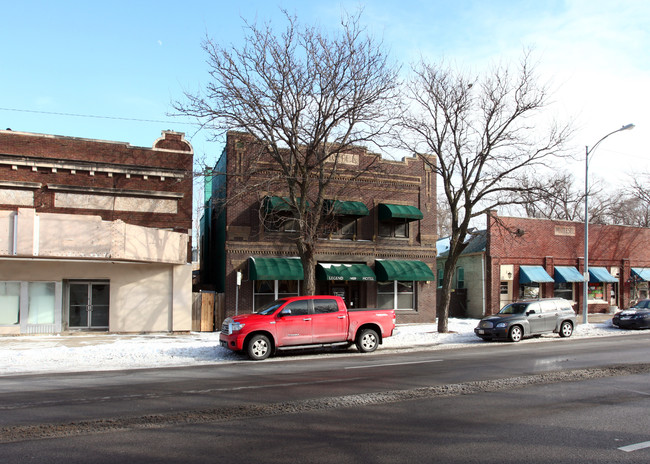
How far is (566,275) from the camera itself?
100.0 feet

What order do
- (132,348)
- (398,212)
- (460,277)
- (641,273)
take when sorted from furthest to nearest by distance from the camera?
1. (641,273)
2. (460,277)
3. (398,212)
4. (132,348)

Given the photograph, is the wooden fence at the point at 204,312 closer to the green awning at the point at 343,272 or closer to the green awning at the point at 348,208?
the green awning at the point at 343,272

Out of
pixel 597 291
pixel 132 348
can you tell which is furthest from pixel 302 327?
pixel 597 291

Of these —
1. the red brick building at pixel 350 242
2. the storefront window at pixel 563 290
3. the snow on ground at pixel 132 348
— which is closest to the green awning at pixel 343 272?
the red brick building at pixel 350 242

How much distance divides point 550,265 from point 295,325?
69.7 feet

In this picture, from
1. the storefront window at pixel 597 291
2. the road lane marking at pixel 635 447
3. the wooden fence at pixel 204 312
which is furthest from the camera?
the storefront window at pixel 597 291

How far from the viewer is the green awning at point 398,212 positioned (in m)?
25.0

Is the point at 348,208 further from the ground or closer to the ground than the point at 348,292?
further from the ground

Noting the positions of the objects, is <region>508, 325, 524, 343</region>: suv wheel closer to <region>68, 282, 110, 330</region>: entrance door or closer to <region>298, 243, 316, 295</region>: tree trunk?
Answer: <region>298, 243, 316, 295</region>: tree trunk

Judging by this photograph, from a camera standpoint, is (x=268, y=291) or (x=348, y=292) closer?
(x=268, y=291)

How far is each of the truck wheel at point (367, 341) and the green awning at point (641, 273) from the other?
25398 mm

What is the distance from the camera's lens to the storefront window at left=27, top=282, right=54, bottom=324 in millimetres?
20688

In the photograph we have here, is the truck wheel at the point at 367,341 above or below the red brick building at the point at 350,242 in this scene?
below

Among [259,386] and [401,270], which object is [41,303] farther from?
[401,270]
